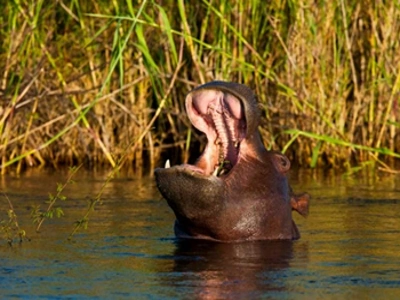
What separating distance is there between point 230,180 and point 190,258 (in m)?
0.45

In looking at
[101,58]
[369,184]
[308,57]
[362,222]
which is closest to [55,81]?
[101,58]

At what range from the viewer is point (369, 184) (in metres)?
8.09

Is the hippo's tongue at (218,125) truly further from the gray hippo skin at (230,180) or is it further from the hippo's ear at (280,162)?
the hippo's ear at (280,162)

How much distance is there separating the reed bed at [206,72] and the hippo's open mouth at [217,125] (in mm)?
2757

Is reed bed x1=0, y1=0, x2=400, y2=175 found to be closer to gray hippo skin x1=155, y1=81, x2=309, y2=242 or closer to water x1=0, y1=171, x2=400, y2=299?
water x1=0, y1=171, x2=400, y2=299

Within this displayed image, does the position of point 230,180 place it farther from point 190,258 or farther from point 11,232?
point 11,232

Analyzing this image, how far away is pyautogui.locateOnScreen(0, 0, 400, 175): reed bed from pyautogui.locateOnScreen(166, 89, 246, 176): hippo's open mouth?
9.04 ft

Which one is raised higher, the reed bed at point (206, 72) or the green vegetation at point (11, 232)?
the reed bed at point (206, 72)

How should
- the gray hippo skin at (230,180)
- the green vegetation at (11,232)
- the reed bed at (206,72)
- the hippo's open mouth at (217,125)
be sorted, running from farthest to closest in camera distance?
the reed bed at (206,72), the green vegetation at (11,232), the hippo's open mouth at (217,125), the gray hippo skin at (230,180)

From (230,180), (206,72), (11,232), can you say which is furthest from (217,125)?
(206,72)

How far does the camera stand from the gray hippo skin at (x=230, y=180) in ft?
16.8

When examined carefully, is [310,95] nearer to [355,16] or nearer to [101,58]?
[355,16]

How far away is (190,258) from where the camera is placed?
498 centimetres

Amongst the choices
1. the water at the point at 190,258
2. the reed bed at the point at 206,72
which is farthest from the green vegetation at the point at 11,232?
the reed bed at the point at 206,72
